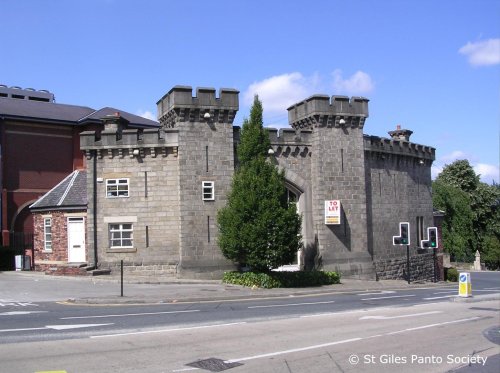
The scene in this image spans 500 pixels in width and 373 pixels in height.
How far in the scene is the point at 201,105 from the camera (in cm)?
2770

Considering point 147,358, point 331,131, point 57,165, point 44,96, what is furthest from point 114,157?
point 44,96

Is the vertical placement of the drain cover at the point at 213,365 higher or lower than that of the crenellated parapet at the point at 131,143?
lower

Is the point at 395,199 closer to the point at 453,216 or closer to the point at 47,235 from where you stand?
the point at 47,235

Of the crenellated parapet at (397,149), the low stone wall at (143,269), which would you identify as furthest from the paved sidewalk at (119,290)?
the crenellated parapet at (397,149)

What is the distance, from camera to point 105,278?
2580 cm

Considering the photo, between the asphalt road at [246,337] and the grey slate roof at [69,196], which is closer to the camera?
the asphalt road at [246,337]

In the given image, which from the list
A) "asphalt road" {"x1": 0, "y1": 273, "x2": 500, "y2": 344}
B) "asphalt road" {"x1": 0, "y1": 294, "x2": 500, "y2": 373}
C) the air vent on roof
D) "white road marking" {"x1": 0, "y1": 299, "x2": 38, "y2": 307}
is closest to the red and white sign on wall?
"asphalt road" {"x1": 0, "y1": 273, "x2": 500, "y2": 344}

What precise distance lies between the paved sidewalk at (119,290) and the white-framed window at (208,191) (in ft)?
13.9

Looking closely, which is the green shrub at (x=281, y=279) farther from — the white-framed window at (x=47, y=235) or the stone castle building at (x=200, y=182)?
the white-framed window at (x=47, y=235)

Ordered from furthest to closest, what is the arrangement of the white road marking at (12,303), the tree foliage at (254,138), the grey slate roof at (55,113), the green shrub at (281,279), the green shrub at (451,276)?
the green shrub at (451,276)
the grey slate roof at (55,113)
the tree foliage at (254,138)
the green shrub at (281,279)
the white road marking at (12,303)

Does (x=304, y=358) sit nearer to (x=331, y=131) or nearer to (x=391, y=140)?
(x=331, y=131)

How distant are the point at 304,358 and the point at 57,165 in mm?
33734

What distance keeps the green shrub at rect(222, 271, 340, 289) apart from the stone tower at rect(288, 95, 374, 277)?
2.30 metres

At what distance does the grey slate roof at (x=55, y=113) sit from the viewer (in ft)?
126
